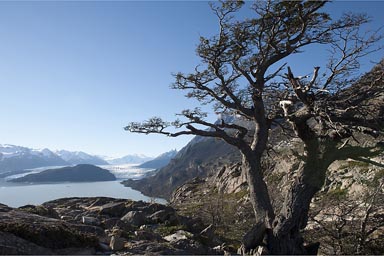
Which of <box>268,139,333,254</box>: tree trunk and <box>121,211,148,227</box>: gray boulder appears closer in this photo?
<box>268,139,333,254</box>: tree trunk

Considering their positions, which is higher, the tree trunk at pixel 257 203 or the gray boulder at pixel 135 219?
the tree trunk at pixel 257 203

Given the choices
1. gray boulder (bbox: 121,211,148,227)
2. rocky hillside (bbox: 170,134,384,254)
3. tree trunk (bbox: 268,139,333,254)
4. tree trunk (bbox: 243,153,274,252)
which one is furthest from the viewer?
gray boulder (bbox: 121,211,148,227)

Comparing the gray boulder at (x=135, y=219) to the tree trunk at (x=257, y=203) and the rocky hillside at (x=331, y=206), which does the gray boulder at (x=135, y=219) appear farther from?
the tree trunk at (x=257, y=203)

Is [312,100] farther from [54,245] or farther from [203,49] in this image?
[54,245]

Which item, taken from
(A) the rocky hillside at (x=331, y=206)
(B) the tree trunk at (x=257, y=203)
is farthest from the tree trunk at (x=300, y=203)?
(A) the rocky hillside at (x=331, y=206)

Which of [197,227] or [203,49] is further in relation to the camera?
[197,227]

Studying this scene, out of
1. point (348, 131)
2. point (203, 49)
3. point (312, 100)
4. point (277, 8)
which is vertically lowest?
point (348, 131)

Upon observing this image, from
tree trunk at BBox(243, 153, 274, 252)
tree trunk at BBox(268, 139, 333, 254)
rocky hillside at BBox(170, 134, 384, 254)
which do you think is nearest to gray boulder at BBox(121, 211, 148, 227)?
rocky hillside at BBox(170, 134, 384, 254)

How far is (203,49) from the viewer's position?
14.7 metres

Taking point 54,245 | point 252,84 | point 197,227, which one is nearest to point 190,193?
point 197,227

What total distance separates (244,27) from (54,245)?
11.1m

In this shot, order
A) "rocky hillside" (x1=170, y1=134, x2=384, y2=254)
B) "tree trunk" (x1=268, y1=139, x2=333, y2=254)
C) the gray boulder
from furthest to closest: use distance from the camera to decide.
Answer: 1. the gray boulder
2. "rocky hillside" (x1=170, y1=134, x2=384, y2=254)
3. "tree trunk" (x1=268, y1=139, x2=333, y2=254)

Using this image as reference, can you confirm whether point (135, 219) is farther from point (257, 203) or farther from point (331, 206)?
point (331, 206)

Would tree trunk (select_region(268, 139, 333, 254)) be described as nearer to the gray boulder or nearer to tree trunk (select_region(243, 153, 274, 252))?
tree trunk (select_region(243, 153, 274, 252))
